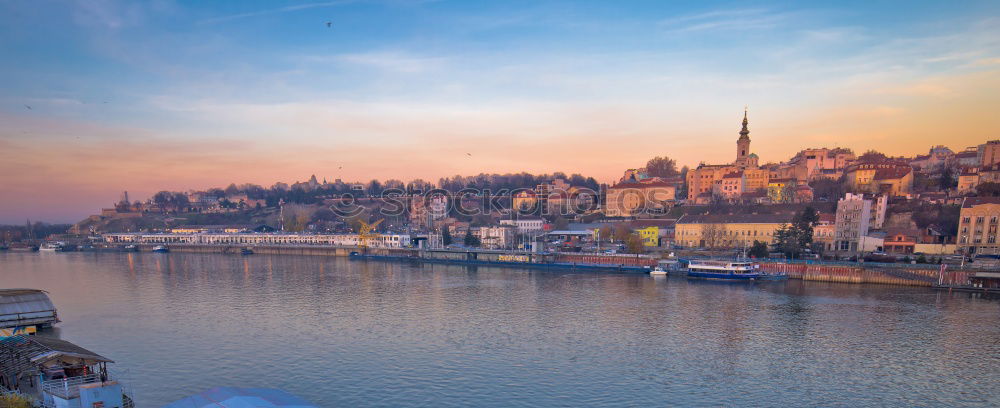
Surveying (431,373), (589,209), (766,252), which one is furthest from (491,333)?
(589,209)

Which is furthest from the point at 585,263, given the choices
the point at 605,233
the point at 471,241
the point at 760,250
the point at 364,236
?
the point at 364,236

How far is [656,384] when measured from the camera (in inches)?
499

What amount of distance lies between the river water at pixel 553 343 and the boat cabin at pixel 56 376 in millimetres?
1831

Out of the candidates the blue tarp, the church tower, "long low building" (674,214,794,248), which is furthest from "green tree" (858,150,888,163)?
the blue tarp

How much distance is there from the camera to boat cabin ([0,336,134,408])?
8859mm

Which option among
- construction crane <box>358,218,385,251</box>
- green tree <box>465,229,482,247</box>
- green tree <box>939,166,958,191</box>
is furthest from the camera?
construction crane <box>358,218,385,251</box>

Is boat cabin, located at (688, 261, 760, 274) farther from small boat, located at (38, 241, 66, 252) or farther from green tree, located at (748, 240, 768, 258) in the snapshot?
small boat, located at (38, 241, 66, 252)

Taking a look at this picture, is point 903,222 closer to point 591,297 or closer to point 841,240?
point 841,240

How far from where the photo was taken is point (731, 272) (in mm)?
30984

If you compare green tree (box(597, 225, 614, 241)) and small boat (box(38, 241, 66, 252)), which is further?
small boat (box(38, 241, 66, 252))

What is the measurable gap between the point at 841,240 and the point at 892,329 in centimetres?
2252

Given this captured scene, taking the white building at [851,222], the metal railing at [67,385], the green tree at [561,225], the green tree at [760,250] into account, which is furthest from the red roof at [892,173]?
the metal railing at [67,385]

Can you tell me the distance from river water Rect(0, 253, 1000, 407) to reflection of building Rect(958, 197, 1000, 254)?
9.20 metres

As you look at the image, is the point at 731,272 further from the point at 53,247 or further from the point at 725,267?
the point at 53,247
